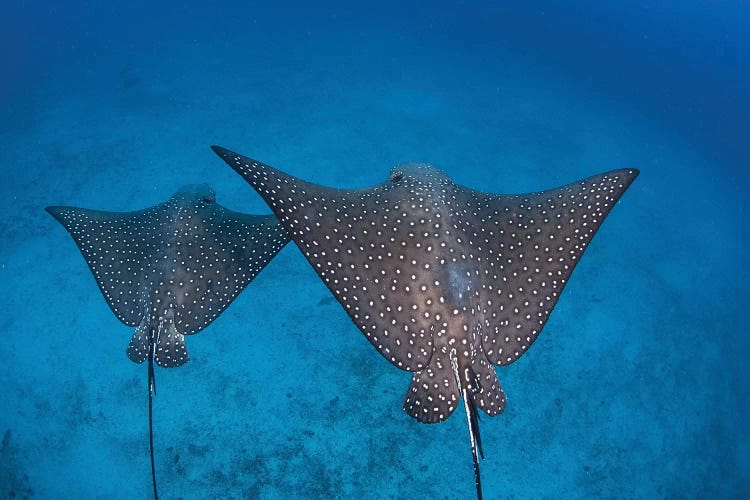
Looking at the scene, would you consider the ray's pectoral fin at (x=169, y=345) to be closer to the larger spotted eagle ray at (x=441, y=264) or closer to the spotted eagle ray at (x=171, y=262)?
the spotted eagle ray at (x=171, y=262)

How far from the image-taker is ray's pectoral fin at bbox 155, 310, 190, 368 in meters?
3.93

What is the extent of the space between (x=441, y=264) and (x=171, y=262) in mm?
2634

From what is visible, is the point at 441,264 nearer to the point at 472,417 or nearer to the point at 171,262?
the point at 472,417

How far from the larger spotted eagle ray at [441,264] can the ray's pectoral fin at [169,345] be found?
175 cm

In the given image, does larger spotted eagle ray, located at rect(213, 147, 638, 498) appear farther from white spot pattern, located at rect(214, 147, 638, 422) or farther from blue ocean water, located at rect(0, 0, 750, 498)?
blue ocean water, located at rect(0, 0, 750, 498)

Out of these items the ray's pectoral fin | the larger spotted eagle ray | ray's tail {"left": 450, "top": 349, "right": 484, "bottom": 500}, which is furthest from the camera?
the ray's pectoral fin

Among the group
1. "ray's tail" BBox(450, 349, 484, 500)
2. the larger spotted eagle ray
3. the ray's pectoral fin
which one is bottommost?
the ray's pectoral fin

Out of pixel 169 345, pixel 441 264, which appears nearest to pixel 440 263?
pixel 441 264

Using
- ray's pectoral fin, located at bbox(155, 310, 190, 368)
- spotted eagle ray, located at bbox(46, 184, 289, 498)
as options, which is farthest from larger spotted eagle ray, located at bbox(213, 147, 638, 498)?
ray's pectoral fin, located at bbox(155, 310, 190, 368)

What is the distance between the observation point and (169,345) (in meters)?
3.96

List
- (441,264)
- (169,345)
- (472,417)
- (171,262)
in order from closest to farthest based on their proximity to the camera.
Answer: (472,417)
(441,264)
(169,345)
(171,262)

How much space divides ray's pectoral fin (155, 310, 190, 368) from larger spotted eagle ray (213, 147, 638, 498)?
175 cm

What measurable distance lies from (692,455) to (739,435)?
0.94 meters

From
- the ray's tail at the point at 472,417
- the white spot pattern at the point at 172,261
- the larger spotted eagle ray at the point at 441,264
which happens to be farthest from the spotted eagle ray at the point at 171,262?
the ray's tail at the point at 472,417
